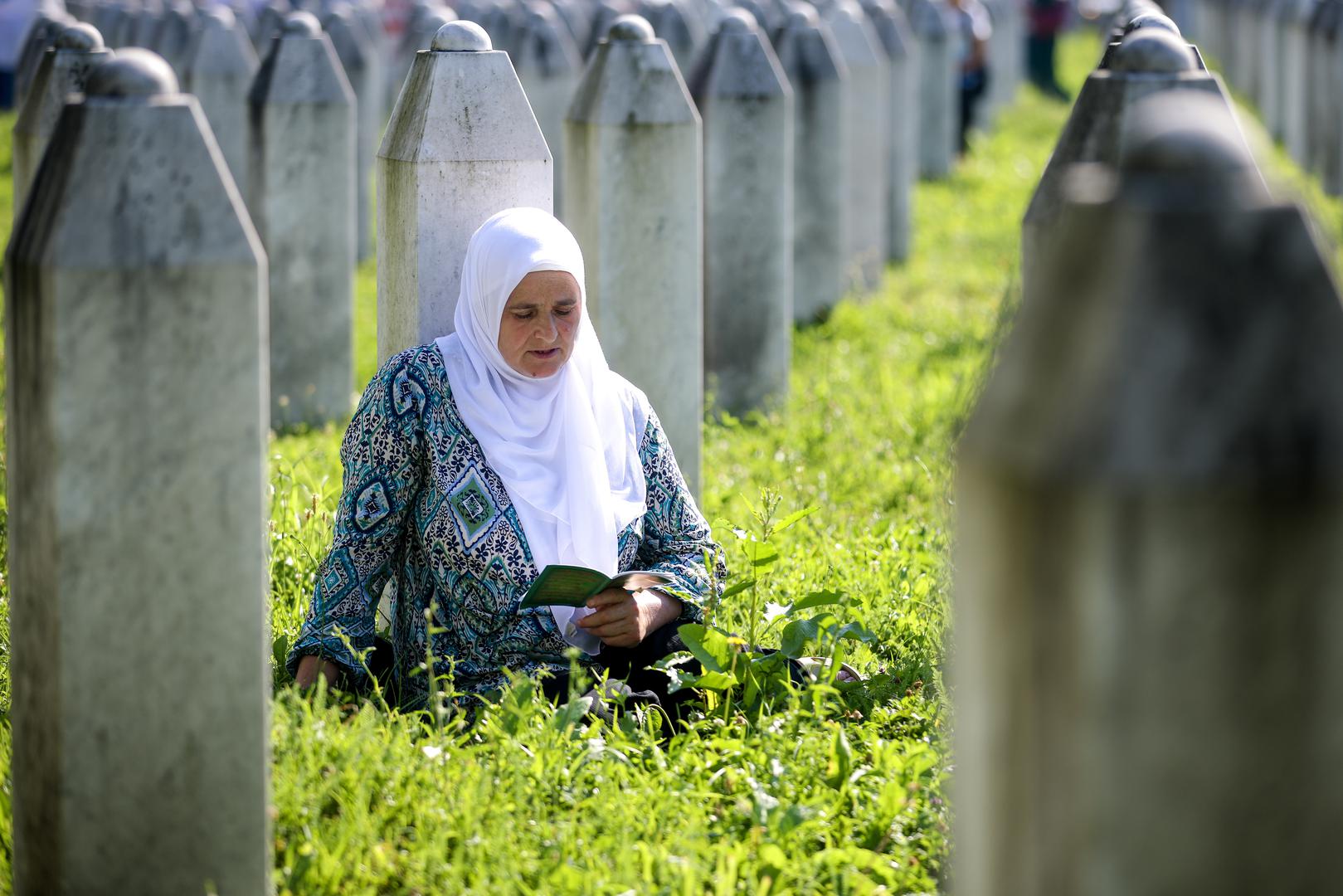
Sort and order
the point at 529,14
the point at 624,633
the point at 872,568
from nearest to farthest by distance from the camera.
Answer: the point at 624,633
the point at 872,568
the point at 529,14

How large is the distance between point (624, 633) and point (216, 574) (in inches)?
53.6

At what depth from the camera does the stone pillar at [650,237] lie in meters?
6.31

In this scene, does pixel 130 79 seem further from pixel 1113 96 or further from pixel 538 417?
pixel 1113 96

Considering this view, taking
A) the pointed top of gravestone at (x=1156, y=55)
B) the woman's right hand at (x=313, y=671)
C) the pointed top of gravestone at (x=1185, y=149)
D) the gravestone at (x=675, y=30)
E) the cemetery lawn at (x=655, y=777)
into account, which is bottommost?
the cemetery lawn at (x=655, y=777)

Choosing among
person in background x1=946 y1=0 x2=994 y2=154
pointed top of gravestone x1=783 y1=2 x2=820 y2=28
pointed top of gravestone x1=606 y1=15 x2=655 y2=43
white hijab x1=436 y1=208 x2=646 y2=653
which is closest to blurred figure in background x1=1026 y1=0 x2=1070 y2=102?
person in background x1=946 y1=0 x2=994 y2=154

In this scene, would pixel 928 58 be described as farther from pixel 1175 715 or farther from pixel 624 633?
pixel 1175 715

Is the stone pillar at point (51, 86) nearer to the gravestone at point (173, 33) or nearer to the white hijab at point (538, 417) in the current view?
the white hijab at point (538, 417)

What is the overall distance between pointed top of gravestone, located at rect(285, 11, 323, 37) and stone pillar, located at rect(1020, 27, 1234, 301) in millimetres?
4380

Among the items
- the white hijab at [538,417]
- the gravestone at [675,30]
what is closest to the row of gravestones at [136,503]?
the white hijab at [538,417]

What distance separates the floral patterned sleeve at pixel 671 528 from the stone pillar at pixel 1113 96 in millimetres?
971

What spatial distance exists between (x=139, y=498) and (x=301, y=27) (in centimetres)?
534

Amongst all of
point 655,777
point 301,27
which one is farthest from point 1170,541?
point 301,27

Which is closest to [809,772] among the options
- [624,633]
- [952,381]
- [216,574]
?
[624,633]

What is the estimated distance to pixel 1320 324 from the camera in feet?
7.27
